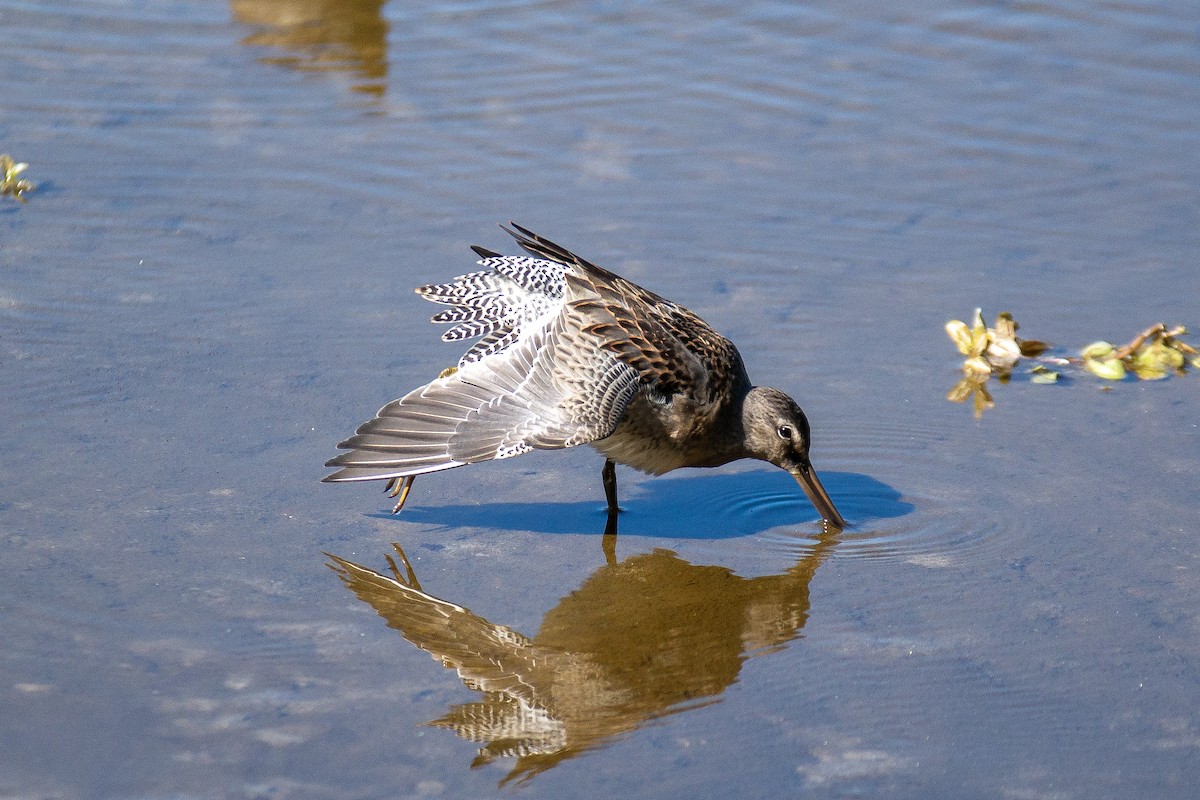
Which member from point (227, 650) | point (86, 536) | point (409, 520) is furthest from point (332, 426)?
point (227, 650)

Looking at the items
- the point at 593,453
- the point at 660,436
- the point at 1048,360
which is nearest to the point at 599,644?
the point at 660,436

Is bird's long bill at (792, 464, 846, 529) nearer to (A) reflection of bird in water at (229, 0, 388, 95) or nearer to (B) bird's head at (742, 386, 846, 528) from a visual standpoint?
(B) bird's head at (742, 386, 846, 528)

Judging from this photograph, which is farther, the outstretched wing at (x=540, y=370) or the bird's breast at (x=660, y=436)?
the bird's breast at (x=660, y=436)

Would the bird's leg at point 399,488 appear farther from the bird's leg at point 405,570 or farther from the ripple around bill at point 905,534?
the ripple around bill at point 905,534

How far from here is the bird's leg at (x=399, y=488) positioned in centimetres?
519

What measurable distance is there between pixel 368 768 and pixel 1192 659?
97.8 inches

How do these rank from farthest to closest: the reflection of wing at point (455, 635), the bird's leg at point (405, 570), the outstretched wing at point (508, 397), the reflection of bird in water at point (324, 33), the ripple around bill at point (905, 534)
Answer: the reflection of bird in water at point (324, 33) → the ripple around bill at point (905, 534) → the outstretched wing at point (508, 397) → the bird's leg at point (405, 570) → the reflection of wing at point (455, 635)

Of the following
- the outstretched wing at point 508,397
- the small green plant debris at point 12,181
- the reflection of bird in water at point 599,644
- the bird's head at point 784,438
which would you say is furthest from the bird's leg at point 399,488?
the small green plant debris at point 12,181

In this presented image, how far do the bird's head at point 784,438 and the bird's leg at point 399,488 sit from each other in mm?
1239

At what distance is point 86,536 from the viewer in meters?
4.86

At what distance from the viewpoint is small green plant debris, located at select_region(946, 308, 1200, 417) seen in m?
6.11

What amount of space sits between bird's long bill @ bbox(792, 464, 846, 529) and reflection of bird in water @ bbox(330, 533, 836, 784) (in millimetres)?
176

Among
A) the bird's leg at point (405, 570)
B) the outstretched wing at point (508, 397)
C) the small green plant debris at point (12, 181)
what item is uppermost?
the small green plant debris at point (12, 181)

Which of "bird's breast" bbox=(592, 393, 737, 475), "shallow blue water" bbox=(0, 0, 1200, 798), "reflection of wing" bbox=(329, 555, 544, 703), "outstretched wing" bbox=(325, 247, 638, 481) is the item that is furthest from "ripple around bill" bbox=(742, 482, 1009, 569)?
"reflection of wing" bbox=(329, 555, 544, 703)
